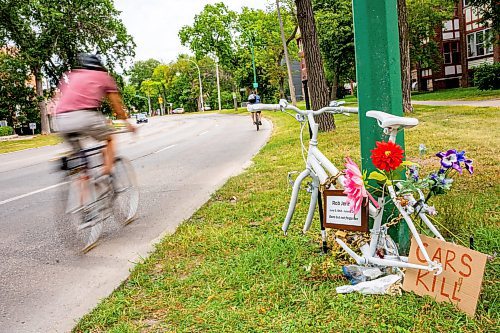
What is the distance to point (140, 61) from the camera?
122562mm

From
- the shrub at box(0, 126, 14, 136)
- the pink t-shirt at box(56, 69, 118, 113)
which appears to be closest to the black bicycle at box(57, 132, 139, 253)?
the pink t-shirt at box(56, 69, 118, 113)

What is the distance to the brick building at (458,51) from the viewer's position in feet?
132

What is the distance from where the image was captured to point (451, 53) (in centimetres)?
4350

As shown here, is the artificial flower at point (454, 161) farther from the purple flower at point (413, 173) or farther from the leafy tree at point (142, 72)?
the leafy tree at point (142, 72)

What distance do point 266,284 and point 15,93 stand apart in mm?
41945

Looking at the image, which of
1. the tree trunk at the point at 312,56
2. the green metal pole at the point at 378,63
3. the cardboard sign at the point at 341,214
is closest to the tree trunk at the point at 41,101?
the tree trunk at the point at 312,56

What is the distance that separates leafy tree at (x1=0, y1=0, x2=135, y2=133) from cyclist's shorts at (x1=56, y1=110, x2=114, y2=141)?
1219 inches

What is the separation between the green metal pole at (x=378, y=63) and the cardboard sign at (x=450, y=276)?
1.52 feet

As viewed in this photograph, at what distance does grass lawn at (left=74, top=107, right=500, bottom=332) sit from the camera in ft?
9.12

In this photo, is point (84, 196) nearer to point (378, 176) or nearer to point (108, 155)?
point (108, 155)

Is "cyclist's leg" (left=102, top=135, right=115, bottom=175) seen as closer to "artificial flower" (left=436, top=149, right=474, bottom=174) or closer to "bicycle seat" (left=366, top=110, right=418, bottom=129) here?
"bicycle seat" (left=366, top=110, right=418, bottom=129)

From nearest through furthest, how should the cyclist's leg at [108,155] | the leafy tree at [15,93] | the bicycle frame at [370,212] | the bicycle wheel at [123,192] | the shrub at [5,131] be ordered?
the bicycle frame at [370,212]
the cyclist's leg at [108,155]
the bicycle wheel at [123,192]
the leafy tree at [15,93]
the shrub at [5,131]

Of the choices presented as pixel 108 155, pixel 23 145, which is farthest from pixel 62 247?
pixel 23 145

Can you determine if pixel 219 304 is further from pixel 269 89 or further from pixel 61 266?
pixel 269 89
